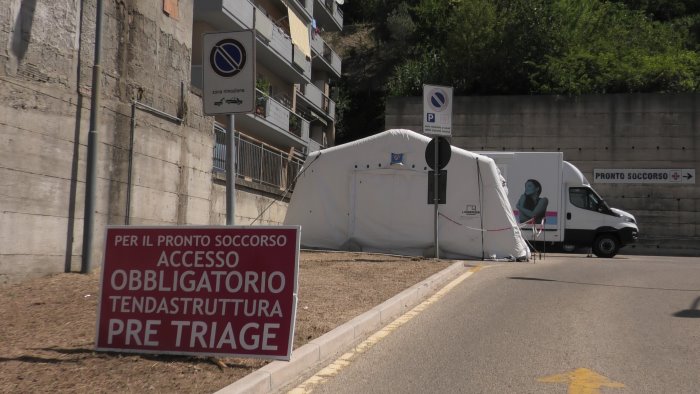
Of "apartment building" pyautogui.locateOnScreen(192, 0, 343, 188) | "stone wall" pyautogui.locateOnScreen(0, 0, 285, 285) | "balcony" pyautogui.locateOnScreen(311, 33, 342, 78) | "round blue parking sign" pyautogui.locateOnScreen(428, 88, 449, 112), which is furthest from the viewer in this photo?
"balcony" pyautogui.locateOnScreen(311, 33, 342, 78)

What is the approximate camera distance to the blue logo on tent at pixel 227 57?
644 cm

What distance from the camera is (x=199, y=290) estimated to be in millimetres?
→ 5895

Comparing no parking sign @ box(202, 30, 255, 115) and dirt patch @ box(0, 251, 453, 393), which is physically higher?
no parking sign @ box(202, 30, 255, 115)

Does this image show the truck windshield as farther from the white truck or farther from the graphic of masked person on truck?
the graphic of masked person on truck

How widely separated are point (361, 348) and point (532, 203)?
16970mm

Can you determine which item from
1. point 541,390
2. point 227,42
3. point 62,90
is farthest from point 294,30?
point 541,390

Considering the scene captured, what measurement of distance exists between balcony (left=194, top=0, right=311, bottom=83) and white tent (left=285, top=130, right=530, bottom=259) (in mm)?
5511

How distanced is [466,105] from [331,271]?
1890cm

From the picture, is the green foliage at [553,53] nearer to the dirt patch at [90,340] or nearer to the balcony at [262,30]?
the balcony at [262,30]

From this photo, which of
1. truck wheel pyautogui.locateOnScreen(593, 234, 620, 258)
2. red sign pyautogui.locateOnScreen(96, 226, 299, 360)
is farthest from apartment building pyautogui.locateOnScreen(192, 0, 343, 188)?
red sign pyautogui.locateOnScreen(96, 226, 299, 360)

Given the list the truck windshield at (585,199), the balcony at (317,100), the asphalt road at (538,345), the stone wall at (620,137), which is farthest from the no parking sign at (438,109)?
the balcony at (317,100)

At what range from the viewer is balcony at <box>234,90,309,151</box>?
91.6 ft

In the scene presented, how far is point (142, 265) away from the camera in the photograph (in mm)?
6035

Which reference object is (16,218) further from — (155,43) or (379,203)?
(379,203)
